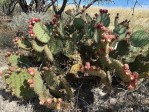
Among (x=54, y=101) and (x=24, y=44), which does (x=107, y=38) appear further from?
(x=24, y=44)

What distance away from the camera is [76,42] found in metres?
6.93

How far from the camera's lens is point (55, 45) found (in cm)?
671

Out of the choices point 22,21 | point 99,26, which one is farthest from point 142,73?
point 22,21

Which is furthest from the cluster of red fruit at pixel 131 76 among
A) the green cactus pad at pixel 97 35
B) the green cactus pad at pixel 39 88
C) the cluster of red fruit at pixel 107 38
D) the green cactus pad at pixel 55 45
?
the green cactus pad at pixel 55 45

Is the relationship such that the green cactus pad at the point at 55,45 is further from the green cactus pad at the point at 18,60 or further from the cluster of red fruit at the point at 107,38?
the cluster of red fruit at the point at 107,38

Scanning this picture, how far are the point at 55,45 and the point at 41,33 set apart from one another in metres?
0.28

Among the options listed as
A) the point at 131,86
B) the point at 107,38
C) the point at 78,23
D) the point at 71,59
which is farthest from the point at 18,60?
the point at 131,86

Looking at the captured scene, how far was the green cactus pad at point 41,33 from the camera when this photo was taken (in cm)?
663

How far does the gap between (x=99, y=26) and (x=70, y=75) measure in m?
1.04

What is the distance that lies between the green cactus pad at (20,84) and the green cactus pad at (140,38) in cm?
166

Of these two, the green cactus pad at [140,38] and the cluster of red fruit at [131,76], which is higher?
the green cactus pad at [140,38]

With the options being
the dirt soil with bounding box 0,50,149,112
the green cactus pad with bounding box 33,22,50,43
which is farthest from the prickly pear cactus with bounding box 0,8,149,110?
the dirt soil with bounding box 0,50,149,112

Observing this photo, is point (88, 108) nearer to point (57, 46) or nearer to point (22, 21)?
point (57, 46)

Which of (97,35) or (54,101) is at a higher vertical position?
(97,35)
